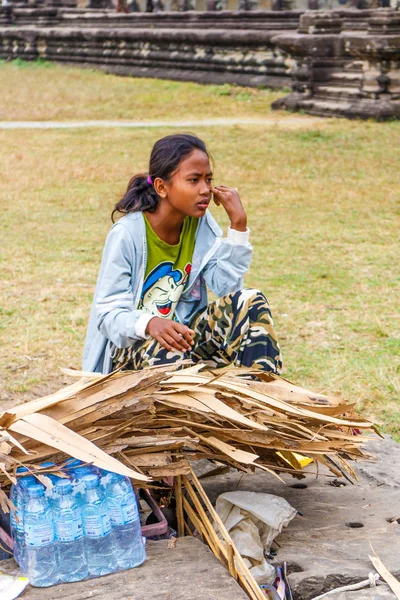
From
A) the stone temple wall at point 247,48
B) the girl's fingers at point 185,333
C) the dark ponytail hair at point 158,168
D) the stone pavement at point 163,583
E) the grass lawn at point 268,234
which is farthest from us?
the stone temple wall at point 247,48

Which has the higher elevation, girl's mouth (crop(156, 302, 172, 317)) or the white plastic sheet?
girl's mouth (crop(156, 302, 172, 317))

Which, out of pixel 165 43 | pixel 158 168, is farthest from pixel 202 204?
pixel 165 43

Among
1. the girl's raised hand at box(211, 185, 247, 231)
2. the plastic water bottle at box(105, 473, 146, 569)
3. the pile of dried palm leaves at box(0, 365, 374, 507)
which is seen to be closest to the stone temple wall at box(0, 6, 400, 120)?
the girl's raised hand at box(211, 185, 247, 231)

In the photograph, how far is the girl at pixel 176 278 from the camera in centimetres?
342

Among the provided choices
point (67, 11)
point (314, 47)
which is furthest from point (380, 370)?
point (67, 11)

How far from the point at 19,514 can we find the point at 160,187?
145cm

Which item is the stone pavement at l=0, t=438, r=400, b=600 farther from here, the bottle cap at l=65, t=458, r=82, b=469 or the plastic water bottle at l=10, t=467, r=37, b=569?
the bottle cap at l=65, t=458, r=82, b=469

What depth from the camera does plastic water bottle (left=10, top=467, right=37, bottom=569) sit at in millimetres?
2586

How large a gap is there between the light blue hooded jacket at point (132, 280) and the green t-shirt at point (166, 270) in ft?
0.11

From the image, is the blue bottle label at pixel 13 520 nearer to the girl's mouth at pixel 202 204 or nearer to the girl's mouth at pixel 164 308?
the girl's mouth at pixel 164 308

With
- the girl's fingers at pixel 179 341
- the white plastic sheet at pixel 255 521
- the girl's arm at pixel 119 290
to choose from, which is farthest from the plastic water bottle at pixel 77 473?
the girl's arm at pixel 119 290

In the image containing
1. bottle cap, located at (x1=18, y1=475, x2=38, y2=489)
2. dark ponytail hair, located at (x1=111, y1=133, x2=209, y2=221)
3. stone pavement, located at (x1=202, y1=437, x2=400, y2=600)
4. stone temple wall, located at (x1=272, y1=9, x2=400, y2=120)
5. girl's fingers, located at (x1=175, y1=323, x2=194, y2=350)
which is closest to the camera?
bottle cap, located at (x1=18, y1=475, x2=38, y2=489)

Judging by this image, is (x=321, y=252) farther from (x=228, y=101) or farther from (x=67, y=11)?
(x=67, y=11)

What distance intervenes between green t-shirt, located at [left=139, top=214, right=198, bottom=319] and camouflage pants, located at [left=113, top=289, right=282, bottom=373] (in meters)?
0.15
